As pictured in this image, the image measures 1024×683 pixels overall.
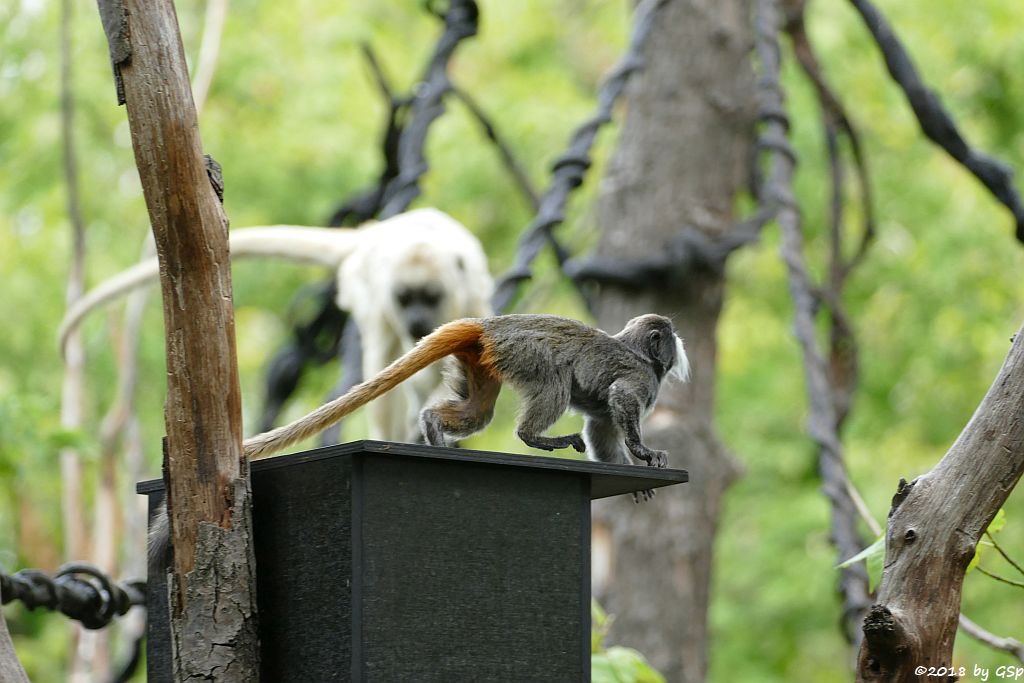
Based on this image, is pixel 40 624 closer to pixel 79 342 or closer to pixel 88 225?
pixel 88 225

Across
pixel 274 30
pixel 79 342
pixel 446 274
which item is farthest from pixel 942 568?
pixel 274 30

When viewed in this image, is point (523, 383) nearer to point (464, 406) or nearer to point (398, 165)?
point (464, 406)

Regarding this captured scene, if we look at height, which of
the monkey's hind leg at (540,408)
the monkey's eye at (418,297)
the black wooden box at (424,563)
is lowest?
the black wooden box at (424,563)

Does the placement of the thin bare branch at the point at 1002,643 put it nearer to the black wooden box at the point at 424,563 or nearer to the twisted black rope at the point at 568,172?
the black wooden box at the point at 424,563

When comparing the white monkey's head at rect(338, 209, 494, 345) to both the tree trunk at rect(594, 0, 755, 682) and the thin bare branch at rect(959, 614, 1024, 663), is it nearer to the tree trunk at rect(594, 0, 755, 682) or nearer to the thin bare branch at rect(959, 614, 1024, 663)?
the tree trunk at rect(594, 0, 755, 682)

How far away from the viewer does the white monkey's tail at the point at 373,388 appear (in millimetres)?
2375

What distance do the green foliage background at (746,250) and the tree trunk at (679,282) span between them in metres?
2.95

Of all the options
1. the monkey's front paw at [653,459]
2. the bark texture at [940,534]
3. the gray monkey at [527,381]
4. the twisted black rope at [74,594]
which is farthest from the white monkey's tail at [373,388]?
the twisted black rope at [74,594]

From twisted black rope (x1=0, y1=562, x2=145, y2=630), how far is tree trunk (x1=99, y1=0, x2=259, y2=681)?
1284 mm

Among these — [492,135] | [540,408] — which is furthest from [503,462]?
[492,135]

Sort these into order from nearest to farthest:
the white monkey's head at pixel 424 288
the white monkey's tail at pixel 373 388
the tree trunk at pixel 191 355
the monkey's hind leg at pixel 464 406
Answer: the tree trunk at pixel 191 355 < the white monkey's tail at pixel 373 388 < the monkey's hind leg at pixel 464 406 < the white monkey's head at pixel 424 288

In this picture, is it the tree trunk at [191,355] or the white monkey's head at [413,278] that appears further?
the white monkey's head at [413,278]

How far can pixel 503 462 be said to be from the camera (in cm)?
238

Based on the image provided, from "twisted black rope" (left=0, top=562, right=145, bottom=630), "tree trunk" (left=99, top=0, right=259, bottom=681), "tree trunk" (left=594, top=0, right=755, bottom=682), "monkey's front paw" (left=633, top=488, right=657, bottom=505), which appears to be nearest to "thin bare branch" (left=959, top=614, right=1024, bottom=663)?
"monkey's front paw" (left=633, top=488, right=657, bottom=505)
